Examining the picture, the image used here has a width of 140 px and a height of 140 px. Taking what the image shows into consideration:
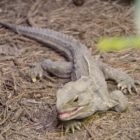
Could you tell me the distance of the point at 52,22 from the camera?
5.14m

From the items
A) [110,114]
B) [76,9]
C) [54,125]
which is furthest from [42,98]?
[76,9]

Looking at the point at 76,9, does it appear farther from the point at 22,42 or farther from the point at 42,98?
the point at 42,98

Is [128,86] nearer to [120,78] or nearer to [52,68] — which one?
[120,78]

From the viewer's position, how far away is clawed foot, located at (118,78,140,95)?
3520mm

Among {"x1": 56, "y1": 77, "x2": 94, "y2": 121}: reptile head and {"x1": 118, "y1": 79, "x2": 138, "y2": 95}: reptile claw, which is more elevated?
{"x1": 56, "y1": 77, "x2": 94, "y2": 121}: reptile head

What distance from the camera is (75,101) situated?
290 cm

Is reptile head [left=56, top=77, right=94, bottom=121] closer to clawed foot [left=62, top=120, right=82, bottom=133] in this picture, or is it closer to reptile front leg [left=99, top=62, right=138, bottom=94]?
clawed foot [left=62, top=120, right=82, bottom=133]

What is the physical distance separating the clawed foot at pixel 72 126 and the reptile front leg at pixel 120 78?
2.48ft

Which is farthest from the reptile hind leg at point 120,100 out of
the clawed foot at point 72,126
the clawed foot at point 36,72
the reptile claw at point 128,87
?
the clawed foot at point 36,72

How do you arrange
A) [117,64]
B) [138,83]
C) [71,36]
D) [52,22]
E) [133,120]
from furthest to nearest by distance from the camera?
[52,22]
[71,36]
[117,64]
[138,83]
[133,120]

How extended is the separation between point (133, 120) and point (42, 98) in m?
0.94

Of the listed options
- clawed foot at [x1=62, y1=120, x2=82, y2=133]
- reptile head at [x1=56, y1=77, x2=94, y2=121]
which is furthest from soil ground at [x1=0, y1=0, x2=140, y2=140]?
reptile head at [x1=56, y1=77, x2=94, y2=121]

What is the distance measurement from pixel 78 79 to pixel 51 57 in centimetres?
108

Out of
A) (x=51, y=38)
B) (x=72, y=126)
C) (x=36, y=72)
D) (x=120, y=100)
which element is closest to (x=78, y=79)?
(x=120, y=100)
